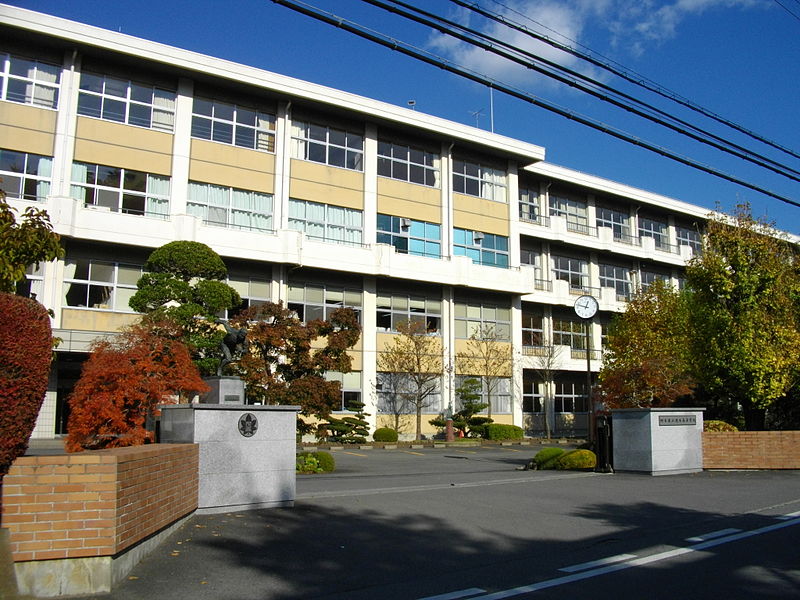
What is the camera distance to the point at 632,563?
835cm

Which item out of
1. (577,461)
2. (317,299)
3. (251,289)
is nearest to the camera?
(577,461)

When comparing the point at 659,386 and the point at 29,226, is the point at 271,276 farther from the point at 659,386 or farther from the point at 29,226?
the point at 29,226

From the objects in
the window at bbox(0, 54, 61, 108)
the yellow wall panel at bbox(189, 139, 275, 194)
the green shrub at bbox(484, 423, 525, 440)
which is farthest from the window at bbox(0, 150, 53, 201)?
the green shrub at bbox(484, 423, 525, 440)

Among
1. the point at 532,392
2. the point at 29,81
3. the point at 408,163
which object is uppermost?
the point at 408,163

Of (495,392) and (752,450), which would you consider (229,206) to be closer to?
(495,392)

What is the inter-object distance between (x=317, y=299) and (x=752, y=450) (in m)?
22.9

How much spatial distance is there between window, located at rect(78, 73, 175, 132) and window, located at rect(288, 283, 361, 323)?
9.66 metres

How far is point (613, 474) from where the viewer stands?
17719 millimetres

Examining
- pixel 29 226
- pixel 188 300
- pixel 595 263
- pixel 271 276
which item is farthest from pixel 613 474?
pixel 595 263

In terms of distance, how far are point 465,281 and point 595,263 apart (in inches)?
588

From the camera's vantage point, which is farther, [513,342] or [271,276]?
[513,342]

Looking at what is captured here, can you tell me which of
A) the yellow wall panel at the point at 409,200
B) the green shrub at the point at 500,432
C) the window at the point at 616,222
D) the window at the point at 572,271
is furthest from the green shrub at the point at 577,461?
the window at the point at 616,222

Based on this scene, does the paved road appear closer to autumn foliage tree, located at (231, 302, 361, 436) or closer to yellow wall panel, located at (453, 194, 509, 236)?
autumn foliage tree, located at (231, 302, 361, 436)

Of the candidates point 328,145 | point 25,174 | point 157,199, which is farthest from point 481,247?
point 25,174
